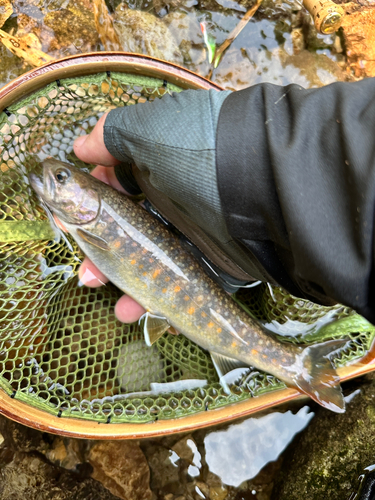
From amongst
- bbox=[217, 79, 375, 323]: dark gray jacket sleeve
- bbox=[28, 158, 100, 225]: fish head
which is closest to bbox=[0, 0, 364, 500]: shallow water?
bbox=[28, 158, 100, 225]: fish head

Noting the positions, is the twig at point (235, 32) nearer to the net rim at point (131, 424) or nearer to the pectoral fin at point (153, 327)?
the pectoral fin at point (153, 327)

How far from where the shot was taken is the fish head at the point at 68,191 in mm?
1900

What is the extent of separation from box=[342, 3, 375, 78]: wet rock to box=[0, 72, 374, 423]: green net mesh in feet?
6.27

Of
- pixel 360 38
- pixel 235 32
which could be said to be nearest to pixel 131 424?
pixel 235 32

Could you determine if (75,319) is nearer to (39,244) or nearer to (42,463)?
(39,244)

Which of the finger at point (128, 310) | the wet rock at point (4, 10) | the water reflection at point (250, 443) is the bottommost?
the water reflection at point (250, 443)

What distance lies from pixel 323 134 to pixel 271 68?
2.15 metres

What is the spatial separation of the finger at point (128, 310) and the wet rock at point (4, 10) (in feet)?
6.98

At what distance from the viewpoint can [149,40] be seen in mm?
2680

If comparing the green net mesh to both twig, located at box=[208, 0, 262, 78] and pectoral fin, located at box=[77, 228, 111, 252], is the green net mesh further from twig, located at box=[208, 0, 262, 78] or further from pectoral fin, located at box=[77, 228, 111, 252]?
twig, located at box=[208, 0, 262, 78]

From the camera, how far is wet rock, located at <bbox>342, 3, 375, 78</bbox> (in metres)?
2.92

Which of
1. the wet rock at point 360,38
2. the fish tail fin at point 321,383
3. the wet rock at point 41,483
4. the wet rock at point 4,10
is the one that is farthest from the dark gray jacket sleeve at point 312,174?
the wet rock at point 360,38

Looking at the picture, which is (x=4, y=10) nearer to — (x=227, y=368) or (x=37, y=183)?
(x=37, y=183)

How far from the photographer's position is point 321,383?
1.97 m
